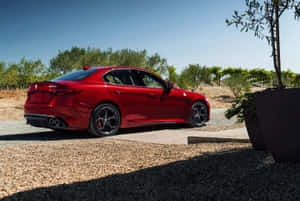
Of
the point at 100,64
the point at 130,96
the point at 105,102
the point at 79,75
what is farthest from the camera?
the point at 100,64

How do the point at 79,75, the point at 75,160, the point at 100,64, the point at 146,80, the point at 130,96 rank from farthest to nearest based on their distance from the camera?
A: 1. the point at 100,64
2. the point at 146,80
3. the point at 130,96
4. the point at 79,75
5. the point at 75,160

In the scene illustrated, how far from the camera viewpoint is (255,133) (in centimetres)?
402

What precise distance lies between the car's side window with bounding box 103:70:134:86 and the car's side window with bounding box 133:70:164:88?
0.19 metres

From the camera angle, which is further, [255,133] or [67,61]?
[67,61]

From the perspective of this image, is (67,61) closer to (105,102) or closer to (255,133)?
(105,102)

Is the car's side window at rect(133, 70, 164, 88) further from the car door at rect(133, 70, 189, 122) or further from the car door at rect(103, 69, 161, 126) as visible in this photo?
the car door at rect(103, 69, 161, 126)

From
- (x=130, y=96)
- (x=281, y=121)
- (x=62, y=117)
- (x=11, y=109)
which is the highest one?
(x=130, y=96)

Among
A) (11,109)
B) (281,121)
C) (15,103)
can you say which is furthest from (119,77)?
(15,103)

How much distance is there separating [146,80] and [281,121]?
4.63m

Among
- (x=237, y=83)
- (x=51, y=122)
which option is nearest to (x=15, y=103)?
(x=51, y=122)

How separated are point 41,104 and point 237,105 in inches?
149

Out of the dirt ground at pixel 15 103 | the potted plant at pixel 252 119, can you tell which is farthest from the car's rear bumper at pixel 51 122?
the dirt ground at pixel 15 103

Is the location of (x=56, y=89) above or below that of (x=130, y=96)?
above

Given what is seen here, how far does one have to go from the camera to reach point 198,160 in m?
3.69
